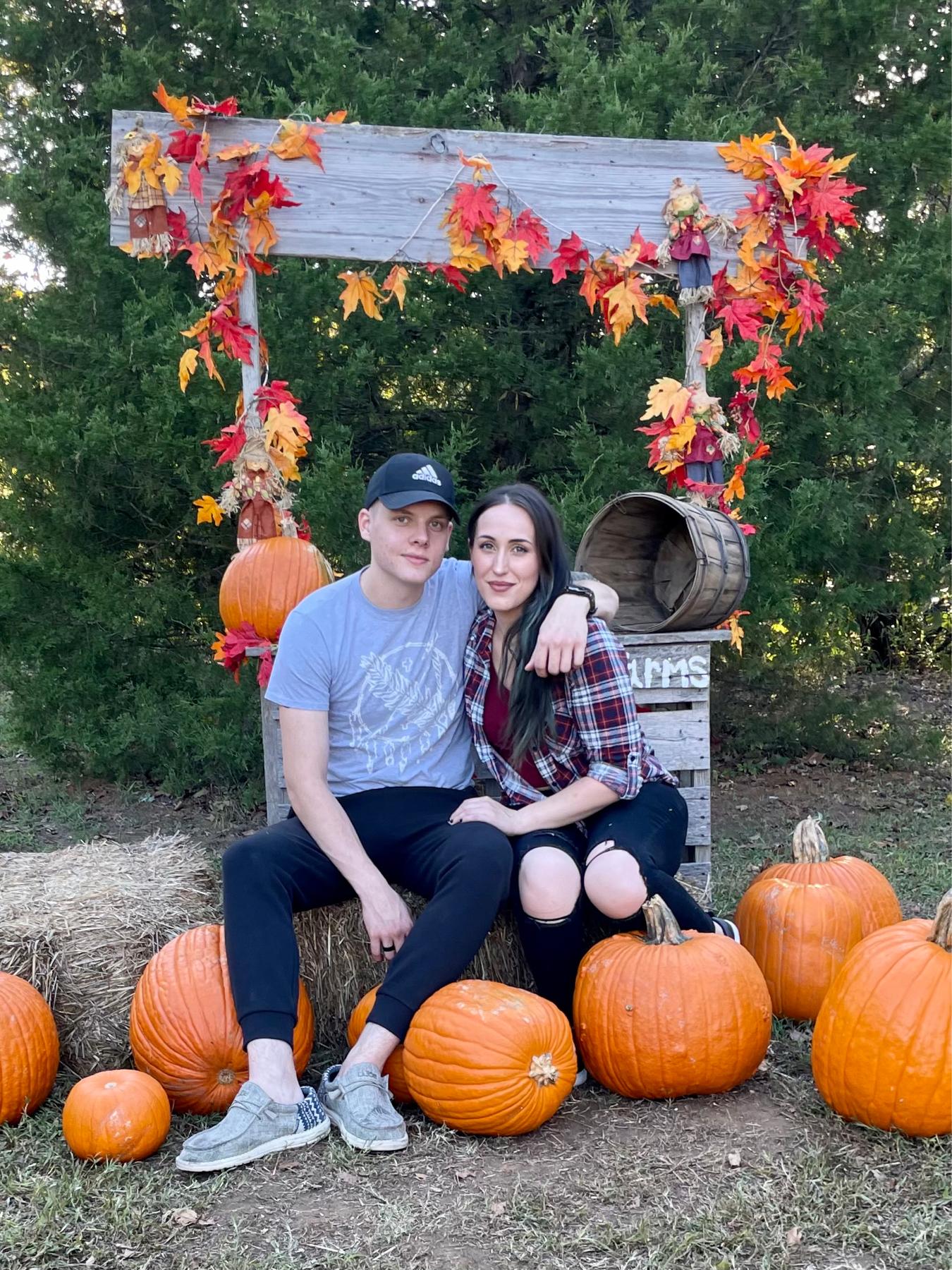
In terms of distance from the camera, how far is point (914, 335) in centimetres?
532

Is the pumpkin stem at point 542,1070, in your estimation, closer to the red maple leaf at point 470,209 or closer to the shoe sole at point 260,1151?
the shoe sole at point 260,1151

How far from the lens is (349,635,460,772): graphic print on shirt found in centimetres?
272

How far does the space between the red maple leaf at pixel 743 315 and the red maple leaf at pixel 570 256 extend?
0.51m

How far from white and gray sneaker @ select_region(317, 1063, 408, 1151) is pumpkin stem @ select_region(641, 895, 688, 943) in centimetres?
65

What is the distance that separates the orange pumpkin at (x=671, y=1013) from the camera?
237cm

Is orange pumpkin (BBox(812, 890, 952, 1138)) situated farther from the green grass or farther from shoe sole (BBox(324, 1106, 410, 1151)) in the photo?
shoe sole (BBox(324, 1106, 410, 1151))

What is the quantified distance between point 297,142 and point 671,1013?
2.71m

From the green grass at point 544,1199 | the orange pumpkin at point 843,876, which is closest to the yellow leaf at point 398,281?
the orange pumpkin at point 843,876

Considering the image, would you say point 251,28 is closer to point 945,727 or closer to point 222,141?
point 222,141

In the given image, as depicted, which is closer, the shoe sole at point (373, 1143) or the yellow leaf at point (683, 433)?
the shoe sole at point (373, 1143)

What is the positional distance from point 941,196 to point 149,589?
4.37m


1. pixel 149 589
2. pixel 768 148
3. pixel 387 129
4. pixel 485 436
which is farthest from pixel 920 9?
pixel 149 589

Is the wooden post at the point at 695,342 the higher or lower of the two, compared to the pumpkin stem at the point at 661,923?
higher

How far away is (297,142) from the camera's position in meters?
3.46
